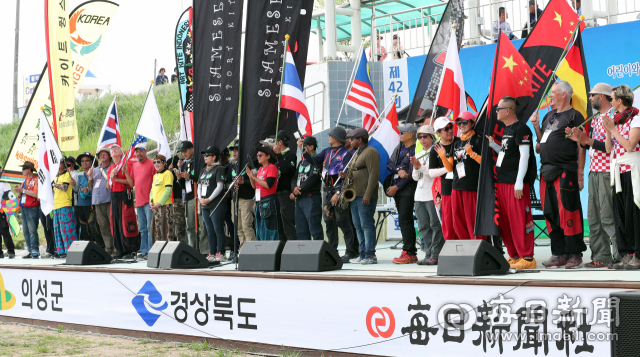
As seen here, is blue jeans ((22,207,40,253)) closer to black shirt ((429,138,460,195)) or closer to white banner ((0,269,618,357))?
white banner ((0,269,618,357))

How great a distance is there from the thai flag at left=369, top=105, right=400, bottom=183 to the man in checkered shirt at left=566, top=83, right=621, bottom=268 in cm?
245

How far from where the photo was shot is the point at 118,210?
9.11 metres

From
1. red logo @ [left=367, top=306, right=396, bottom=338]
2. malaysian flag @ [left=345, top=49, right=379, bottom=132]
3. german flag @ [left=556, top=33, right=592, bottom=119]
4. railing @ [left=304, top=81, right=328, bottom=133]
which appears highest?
railing @ [left=304, top=81, right=328, bottom=133]

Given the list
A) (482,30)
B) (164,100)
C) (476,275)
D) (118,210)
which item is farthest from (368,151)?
(164,100)

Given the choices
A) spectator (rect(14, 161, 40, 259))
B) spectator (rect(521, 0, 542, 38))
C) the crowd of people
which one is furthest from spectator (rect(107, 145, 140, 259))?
spectator (rect(521, 0, 542, 38))

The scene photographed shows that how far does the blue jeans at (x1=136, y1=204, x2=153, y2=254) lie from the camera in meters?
8.79

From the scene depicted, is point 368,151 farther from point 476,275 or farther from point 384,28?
point 384,28

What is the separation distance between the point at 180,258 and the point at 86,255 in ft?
5.98

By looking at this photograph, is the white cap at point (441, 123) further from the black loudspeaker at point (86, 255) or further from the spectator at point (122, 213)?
the spectator at point (122, 213)

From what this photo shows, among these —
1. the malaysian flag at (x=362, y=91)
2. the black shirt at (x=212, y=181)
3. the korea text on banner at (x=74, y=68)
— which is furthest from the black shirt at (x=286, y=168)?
the korea text on banner at (x=74, y=68)

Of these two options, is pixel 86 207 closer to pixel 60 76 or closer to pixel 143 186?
pixel 143 186

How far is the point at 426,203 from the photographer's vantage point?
21.7 feet

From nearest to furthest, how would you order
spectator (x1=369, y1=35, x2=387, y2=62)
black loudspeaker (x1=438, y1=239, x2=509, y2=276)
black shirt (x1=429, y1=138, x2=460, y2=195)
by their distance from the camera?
black loudspeaker (x1=438, y1=239, x2=509, y2=276) < black shirt (x1=429, y1=138, x2=460, y2=195) < spectator (x1=369, y1=35, x2=387, y2=62)

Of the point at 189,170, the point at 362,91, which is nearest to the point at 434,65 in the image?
the point at 362,91
